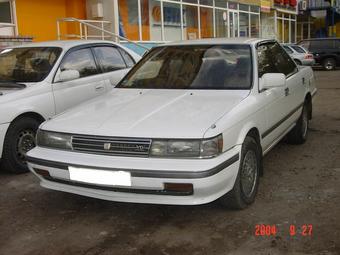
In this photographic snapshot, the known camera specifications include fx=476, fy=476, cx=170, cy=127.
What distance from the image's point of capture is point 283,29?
98.2ft

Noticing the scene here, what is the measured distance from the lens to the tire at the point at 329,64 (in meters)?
21.9

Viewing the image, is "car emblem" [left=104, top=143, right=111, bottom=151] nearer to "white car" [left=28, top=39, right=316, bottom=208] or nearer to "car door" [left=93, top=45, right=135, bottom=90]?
"white car" [left=28, top=39, right=316, bottom=208]

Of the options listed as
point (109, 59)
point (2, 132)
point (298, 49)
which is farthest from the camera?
point (298, 49)

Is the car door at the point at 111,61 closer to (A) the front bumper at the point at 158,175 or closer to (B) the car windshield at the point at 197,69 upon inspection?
(B) the car windshield at the point at 197,69

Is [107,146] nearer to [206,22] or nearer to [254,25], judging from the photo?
[206,22]

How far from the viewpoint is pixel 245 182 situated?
164 inches

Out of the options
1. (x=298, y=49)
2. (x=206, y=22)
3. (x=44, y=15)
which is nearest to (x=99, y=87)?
(x=44, y=15)

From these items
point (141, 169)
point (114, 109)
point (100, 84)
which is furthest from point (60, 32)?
point (141, 169)

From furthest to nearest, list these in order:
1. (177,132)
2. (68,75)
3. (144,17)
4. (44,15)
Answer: (144,17) → (44,15) → (68,75) → (177,132)

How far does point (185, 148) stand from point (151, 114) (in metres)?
0.58

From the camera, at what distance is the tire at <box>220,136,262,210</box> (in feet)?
13.0

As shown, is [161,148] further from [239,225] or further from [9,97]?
[9,97]

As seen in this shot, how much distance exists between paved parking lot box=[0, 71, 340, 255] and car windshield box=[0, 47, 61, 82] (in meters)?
1.43

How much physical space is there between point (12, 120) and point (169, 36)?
13.2m
